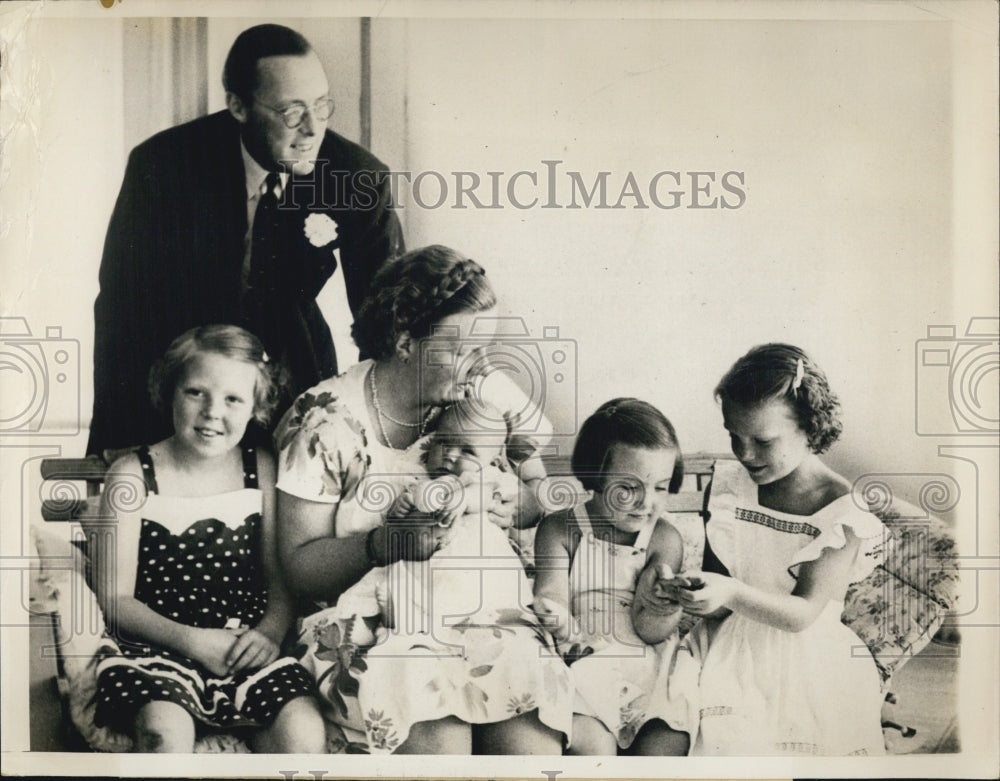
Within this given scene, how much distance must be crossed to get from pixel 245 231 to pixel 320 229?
5.4 inches

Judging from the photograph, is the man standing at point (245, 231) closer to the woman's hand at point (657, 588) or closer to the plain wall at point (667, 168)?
the plain wall at point (667, 168)

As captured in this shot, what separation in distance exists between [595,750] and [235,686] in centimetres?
66

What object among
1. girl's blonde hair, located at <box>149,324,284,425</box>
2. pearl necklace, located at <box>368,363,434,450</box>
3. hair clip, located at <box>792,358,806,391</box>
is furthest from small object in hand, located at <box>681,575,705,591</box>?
girl's blonde hair, located at <box>149,324,284,425</box>

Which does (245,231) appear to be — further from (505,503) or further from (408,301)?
(505,503)

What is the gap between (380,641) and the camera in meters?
1.47

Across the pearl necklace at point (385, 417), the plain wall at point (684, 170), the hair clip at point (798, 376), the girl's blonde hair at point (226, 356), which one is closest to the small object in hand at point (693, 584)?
the plain wall at point (684, 170)

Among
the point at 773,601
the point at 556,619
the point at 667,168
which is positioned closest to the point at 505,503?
the point at 556,619

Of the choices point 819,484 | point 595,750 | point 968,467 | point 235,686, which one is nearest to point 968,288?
point 968,467

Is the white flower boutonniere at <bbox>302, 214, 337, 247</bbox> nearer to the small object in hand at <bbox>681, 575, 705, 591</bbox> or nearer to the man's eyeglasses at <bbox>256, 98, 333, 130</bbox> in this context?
the man's eyeglasses at <bbox>256, 98, 333, 130</bbox>

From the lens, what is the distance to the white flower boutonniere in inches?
58.5

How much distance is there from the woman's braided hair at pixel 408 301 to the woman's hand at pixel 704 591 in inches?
25.1

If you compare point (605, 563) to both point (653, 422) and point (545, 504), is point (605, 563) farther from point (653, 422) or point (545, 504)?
point (653, 422)

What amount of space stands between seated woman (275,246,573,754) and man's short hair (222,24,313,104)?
1.39 ft

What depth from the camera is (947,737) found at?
150 cm
